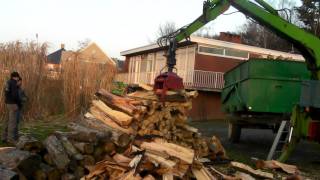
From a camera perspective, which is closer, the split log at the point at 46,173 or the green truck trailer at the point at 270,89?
the split log at the point at 46,173

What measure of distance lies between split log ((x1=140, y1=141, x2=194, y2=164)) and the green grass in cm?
485

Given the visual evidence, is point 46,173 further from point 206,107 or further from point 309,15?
point 309,15

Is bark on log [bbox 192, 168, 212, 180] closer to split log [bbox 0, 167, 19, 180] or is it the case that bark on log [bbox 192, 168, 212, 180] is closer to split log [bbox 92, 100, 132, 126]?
split log [bbox 92, 100, 132, 126]

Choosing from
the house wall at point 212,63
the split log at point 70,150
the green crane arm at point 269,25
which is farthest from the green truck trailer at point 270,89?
the house wall at point 212,63

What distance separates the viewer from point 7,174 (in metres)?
7.42

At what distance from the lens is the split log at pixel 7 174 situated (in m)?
7.35

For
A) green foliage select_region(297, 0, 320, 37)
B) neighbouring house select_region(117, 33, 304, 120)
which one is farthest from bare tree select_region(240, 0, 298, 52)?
neighbouring house select_region(117, 33, 304, 120)

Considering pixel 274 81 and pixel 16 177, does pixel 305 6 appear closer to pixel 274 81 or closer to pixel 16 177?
pixel 274 81

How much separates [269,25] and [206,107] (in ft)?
70.6

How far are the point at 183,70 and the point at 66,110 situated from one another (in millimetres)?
14357

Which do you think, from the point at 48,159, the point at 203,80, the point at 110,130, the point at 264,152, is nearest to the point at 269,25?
the point at 264,152

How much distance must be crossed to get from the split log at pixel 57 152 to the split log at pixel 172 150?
129 cm

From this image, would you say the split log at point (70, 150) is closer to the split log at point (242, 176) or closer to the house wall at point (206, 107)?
the split log at point (242, 176)

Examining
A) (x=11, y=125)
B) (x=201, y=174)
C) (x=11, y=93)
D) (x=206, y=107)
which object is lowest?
(x=206, y=107)
